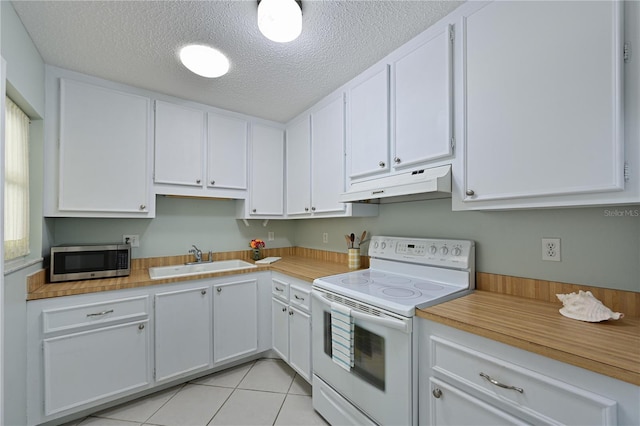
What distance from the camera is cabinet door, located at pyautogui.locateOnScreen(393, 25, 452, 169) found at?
1.48 m

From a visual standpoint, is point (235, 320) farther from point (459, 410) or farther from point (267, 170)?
point (459, 410)

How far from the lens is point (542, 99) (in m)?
1.14

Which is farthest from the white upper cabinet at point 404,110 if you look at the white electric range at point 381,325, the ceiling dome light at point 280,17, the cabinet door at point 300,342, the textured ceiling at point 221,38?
the cabinet door at point 300,342

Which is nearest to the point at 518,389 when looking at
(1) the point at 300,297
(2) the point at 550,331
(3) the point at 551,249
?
(2) the point at 550,331

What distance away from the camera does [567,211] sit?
129cm

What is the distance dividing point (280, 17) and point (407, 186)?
3.56 feet

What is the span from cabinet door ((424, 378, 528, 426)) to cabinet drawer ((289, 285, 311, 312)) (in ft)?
3.21

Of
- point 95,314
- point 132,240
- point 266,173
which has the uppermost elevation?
point 266,173

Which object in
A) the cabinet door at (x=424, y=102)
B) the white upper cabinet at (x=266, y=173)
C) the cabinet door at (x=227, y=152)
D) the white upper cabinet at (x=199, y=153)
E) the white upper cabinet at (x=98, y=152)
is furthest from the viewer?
the white upper cabinet at (x=266, y=173)

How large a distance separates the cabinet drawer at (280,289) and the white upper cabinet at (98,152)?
1188mm

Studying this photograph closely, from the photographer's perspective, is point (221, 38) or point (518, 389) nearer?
point (518, 389)

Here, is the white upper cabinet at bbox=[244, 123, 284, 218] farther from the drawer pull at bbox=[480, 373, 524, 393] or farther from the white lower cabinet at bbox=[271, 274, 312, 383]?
the drawer pull at bbox=[480, 373, 524, 393]

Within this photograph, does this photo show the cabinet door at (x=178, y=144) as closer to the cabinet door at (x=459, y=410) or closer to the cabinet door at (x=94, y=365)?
the cabinet door at (x=94, y=365)

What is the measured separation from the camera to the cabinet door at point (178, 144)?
7.44 ft
